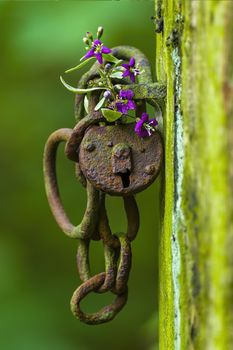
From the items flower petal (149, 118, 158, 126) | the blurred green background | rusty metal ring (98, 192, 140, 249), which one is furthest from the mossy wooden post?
the blurred green background

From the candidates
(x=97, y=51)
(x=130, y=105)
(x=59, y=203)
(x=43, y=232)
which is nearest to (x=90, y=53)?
(x=97, y=51)

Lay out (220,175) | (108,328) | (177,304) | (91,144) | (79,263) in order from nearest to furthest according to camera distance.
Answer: (220,175)
(177,304)
(91,144)
(79,263)
(108,328)

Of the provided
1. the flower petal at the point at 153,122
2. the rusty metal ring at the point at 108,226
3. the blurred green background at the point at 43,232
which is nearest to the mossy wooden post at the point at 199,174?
the flower petal at the point at 153,122

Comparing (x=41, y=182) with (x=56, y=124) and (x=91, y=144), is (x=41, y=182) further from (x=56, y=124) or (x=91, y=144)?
(x=91, y=144)

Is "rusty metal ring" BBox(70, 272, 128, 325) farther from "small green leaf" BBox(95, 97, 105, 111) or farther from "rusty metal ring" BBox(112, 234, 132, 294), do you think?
"small green leaf" BBox(95, 97, 105, 111)

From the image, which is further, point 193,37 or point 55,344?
point 55,344

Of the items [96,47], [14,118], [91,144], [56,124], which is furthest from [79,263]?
[14,118]

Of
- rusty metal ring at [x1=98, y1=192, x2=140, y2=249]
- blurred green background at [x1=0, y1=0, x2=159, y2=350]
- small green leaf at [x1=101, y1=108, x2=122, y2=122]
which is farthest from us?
blurred green background at [x1=0, y1=0, x2=159, y2=350]
